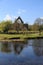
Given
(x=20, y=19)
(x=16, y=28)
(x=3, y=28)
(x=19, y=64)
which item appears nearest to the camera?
(x=19, y=64)

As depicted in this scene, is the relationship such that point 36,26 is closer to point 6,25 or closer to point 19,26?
point 19,26

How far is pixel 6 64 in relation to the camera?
75.5ft

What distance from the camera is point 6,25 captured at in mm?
103062

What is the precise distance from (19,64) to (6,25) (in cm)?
8075

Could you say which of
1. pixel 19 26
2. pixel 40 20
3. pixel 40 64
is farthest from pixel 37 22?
pixel 40 64

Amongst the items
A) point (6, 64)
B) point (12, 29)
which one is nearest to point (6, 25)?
point (12, 29)

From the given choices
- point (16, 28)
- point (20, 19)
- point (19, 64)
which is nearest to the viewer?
point (19, 64)

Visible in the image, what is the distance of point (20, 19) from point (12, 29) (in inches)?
733

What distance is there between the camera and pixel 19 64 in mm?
22969

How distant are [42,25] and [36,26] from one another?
125 inches

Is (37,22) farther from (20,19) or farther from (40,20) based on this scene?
(20,19)

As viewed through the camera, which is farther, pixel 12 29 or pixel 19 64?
pixel 12 29

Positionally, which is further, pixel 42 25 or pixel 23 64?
pixel 42 25

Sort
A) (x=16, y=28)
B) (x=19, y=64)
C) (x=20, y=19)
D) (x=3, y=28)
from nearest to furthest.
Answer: (x=19, y=64)
(x=3, y=28)
(x=16, y=28)
(x=20, y=19)
